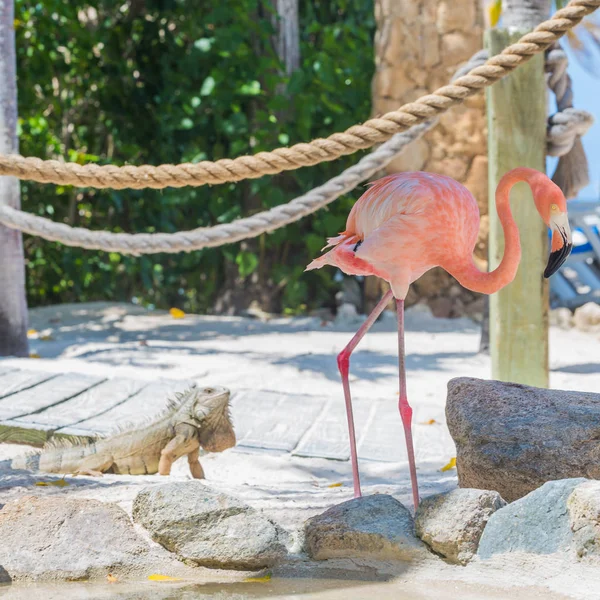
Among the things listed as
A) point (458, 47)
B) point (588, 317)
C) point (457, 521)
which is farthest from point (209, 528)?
point (458, 47)

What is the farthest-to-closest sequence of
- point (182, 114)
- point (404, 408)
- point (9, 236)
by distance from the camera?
1. point (182, 114)
2. point (9, 236)
3. point (404, 408)

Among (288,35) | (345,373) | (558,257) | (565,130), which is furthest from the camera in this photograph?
(288,35)

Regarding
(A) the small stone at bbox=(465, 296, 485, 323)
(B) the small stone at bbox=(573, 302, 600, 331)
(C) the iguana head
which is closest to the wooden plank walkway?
(C) the iguana head

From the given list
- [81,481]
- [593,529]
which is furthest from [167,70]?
[593,529]

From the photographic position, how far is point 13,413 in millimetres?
4059

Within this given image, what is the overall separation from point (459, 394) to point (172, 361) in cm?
339

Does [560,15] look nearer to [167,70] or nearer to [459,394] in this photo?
[459,394]

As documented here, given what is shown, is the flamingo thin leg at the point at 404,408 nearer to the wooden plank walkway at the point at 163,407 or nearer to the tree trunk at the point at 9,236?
the wooden plank walkway at the point at 163,407

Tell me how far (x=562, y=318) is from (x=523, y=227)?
3.87 metres

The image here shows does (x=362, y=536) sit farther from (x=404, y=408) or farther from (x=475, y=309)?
(x=475, y=309)

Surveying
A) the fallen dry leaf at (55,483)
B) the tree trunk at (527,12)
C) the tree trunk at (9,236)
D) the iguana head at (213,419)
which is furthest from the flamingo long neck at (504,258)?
the tree trunk at (9,236)

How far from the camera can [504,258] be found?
8.41 ft

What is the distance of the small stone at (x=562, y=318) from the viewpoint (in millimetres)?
7890

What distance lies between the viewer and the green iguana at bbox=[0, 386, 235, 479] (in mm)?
3557
